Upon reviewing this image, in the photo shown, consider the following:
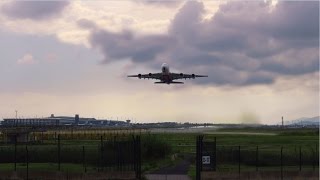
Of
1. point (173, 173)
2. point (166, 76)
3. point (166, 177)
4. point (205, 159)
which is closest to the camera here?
point (205, 159)

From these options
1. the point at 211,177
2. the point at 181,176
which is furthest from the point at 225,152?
the point at 211,177

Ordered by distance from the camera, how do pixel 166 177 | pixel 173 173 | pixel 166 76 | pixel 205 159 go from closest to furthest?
pixel 205 159, pixel 166 177, pixel 173 173, pixel 166 76

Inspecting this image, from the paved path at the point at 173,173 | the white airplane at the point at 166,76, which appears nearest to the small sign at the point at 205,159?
the paved path at the point at 173,173

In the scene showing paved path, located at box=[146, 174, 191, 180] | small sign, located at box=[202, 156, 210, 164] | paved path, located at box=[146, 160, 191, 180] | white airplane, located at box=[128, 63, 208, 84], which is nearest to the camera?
small sign, located at box=[202, 156, 210, 164]

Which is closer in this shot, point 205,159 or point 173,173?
point 205,159

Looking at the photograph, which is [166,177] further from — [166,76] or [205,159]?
[166,76]

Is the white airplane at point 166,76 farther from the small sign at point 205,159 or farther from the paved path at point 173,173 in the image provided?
the small sign at point 205,159

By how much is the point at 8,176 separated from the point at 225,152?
20.3 meters

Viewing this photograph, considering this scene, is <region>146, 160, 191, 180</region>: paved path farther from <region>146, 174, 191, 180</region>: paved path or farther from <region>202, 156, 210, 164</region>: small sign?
<region>202, 156, 210, 164</region>: small sign

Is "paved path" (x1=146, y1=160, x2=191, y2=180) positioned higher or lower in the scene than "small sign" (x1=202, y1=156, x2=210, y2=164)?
lower

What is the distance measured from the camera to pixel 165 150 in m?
52.5

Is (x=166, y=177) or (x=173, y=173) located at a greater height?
(x=166, y=177)

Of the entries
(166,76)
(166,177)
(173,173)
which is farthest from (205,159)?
(166,76)

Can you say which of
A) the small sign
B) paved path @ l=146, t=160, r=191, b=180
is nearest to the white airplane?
paved path @ l=146, t=160, r=191, b=180
